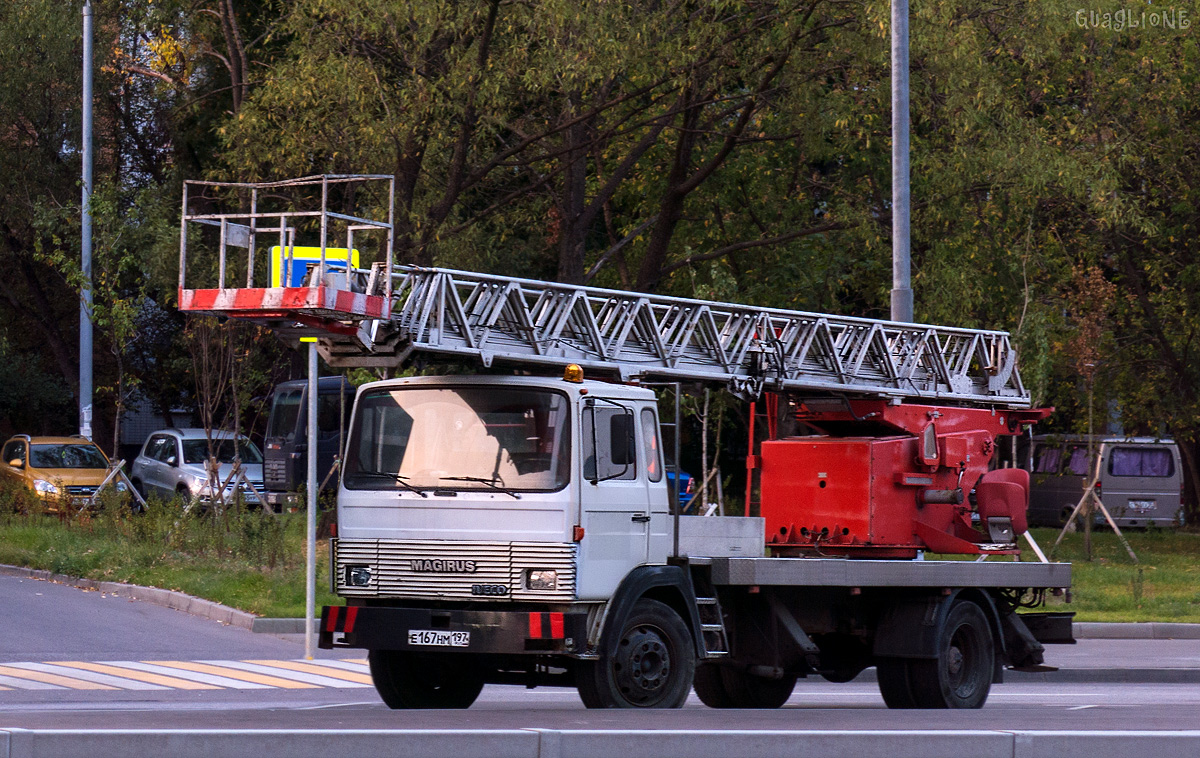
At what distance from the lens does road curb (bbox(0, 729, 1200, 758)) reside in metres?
7.48

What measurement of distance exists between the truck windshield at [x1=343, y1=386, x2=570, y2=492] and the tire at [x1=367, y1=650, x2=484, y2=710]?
1.31 metres

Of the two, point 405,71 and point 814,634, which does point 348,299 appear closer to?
point 814,634

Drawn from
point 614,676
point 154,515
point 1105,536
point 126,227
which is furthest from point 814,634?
point 1105,536

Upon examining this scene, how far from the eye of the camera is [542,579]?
1010 centimetres

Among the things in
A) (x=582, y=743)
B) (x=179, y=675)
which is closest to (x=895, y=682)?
(x=582, y=743)

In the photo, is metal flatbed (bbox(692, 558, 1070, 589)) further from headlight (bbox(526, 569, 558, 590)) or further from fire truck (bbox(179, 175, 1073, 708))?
headlight (bbox(526, 569, 558, 590))

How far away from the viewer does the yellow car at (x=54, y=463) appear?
28203mm

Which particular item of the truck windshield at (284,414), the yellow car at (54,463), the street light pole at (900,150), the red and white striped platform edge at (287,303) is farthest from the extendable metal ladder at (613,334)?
the truck windshield at (284,414)

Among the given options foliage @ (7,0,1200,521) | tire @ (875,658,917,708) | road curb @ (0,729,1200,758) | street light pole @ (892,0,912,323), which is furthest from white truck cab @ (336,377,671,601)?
foliage @ (7,0,1200,521)

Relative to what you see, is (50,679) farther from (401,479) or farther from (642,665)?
(642,665)

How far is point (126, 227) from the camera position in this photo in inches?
1019

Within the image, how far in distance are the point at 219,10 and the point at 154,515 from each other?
9243 mm

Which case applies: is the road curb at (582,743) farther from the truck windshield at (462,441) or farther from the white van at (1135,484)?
the white van at (1135,484)

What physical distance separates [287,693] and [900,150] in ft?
30.4
